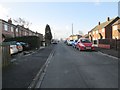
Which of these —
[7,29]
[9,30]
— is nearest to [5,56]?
[7,29]

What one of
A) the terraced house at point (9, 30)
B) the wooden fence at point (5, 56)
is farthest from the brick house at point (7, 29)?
the wooden fence at point (5, 56)

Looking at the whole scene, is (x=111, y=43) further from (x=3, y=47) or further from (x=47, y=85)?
(x=47, y=85)

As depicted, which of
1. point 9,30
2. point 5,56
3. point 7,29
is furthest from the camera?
point 9,30

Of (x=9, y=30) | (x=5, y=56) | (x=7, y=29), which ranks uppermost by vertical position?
(x=7, y=29)

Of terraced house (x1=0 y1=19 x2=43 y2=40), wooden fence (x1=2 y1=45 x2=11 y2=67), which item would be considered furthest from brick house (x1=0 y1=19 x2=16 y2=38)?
wooden fence (x1=2 y1=45 x2=11 y2=67)

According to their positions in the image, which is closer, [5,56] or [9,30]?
[5,56]

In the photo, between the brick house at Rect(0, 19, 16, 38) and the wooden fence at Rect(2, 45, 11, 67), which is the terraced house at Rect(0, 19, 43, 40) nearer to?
the brick house at Rect(0, 19, 16, 38)

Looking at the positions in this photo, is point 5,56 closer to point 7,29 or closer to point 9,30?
point 7,29

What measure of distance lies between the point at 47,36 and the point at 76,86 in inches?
3873

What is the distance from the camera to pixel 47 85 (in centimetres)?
773

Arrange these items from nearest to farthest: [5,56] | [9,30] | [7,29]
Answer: [5,56] → [7,29] → [9,30]

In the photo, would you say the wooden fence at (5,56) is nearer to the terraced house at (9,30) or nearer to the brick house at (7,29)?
the terraced house at (9,30)

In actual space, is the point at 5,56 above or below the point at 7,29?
below

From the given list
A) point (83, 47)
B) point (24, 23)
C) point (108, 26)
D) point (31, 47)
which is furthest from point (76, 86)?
point (24, 23)
